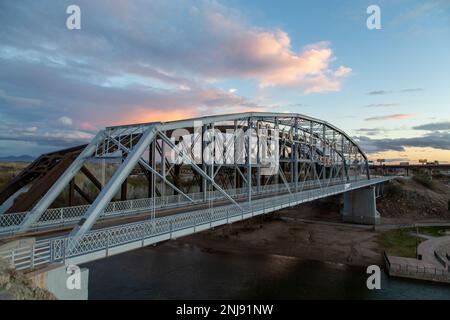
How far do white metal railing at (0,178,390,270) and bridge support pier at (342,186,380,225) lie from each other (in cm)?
4084

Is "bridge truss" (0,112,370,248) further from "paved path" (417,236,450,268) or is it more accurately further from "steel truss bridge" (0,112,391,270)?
"paved path" (417,236,450,268)

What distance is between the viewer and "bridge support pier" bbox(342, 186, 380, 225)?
6222 centimetres

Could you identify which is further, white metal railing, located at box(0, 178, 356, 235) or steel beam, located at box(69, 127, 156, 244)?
white metal railing, located at box(0, 178, 356, 235)

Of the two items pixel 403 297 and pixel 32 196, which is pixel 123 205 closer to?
pixel 32 196

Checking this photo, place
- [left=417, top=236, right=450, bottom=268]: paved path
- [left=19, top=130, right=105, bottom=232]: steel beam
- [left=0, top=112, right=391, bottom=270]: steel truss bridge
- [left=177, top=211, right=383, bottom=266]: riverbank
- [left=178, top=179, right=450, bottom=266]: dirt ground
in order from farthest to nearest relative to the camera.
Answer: [left=178, top=179, right=450, bottom=266]: dirt ground → [left=177, top=211, right=383, bottom=266]: riverbank → [left=417, top=236, right=450, bottom=268]: paved path → [left=19, top=130, right=105, bottom=232]: steel beam → [left=0, top=112, right=391, bottom=270]: steel truss bridge

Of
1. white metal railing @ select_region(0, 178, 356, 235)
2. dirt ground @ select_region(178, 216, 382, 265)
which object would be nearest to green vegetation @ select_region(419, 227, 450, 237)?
dirt ground @ select_region(178, 216, 382, 265)

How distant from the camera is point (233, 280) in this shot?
103 feet

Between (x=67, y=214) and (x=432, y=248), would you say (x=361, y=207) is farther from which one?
(x=67, y=214)

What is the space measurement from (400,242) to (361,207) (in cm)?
1774

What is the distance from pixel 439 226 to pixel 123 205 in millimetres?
58151

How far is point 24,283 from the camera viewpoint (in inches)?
372

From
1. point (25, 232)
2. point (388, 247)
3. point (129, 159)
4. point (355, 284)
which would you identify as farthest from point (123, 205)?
point (388, 247)

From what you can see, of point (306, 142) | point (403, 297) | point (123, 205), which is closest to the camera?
point (123, 205)

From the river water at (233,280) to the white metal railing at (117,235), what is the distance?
8451 mm
